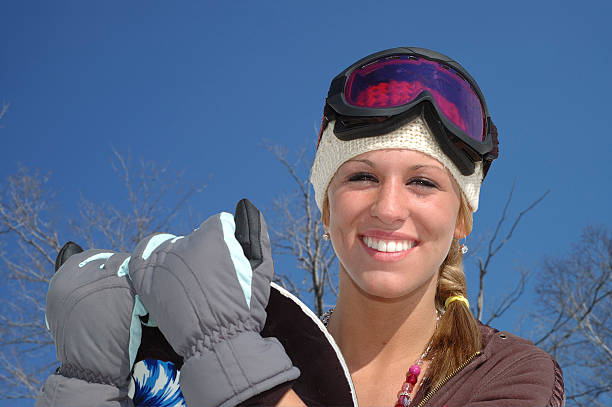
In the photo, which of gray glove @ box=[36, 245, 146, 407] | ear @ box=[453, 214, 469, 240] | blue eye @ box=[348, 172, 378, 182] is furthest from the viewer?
ear @ box=[453, 214, 469, 240]

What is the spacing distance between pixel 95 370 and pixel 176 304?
38cm

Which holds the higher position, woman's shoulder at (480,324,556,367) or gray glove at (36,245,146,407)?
woman's shoulder at (480,324,556,367)

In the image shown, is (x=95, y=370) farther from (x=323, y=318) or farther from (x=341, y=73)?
(x=341, y=73)

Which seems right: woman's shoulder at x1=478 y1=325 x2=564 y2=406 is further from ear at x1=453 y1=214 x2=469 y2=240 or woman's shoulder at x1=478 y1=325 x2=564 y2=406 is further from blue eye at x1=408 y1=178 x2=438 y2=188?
blue eye at x1=408 y1=178 x2=438 y2=188

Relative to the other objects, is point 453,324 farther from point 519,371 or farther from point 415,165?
point 415,165

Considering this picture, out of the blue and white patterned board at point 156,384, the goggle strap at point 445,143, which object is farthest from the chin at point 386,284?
the blue and white patterned board at point 156,384

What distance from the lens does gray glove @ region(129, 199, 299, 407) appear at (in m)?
1.41

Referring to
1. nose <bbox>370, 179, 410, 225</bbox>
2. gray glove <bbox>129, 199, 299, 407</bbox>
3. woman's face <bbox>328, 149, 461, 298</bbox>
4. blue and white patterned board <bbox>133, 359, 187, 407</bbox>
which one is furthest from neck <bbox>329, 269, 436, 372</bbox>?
gray glove <bbox>129, 199, 299, 407</bbox>

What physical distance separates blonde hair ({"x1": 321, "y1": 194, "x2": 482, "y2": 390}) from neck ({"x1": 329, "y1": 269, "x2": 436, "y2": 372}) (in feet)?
0.26

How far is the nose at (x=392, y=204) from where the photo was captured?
229cm

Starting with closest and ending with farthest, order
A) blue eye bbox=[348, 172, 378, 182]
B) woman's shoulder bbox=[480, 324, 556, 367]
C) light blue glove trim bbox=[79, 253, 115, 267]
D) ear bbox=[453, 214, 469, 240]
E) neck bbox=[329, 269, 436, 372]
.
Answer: light blue glove trim bbox=[79, 253, 115, 267] < woman's shoulder bbox=[480, 324, 556, 367] < blue eye bbox=[348, 172, 378, 182] < neck bbox=[329, 269, 436, 372] < ear bbox=[453, 214, 469, 240]

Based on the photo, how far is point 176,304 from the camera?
145 centimetres

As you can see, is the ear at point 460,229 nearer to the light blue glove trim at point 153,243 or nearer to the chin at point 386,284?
the chin at point 386,284

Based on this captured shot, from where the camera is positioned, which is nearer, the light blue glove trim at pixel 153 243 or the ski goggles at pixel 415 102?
the light blue glove trim at pixel 153 243
